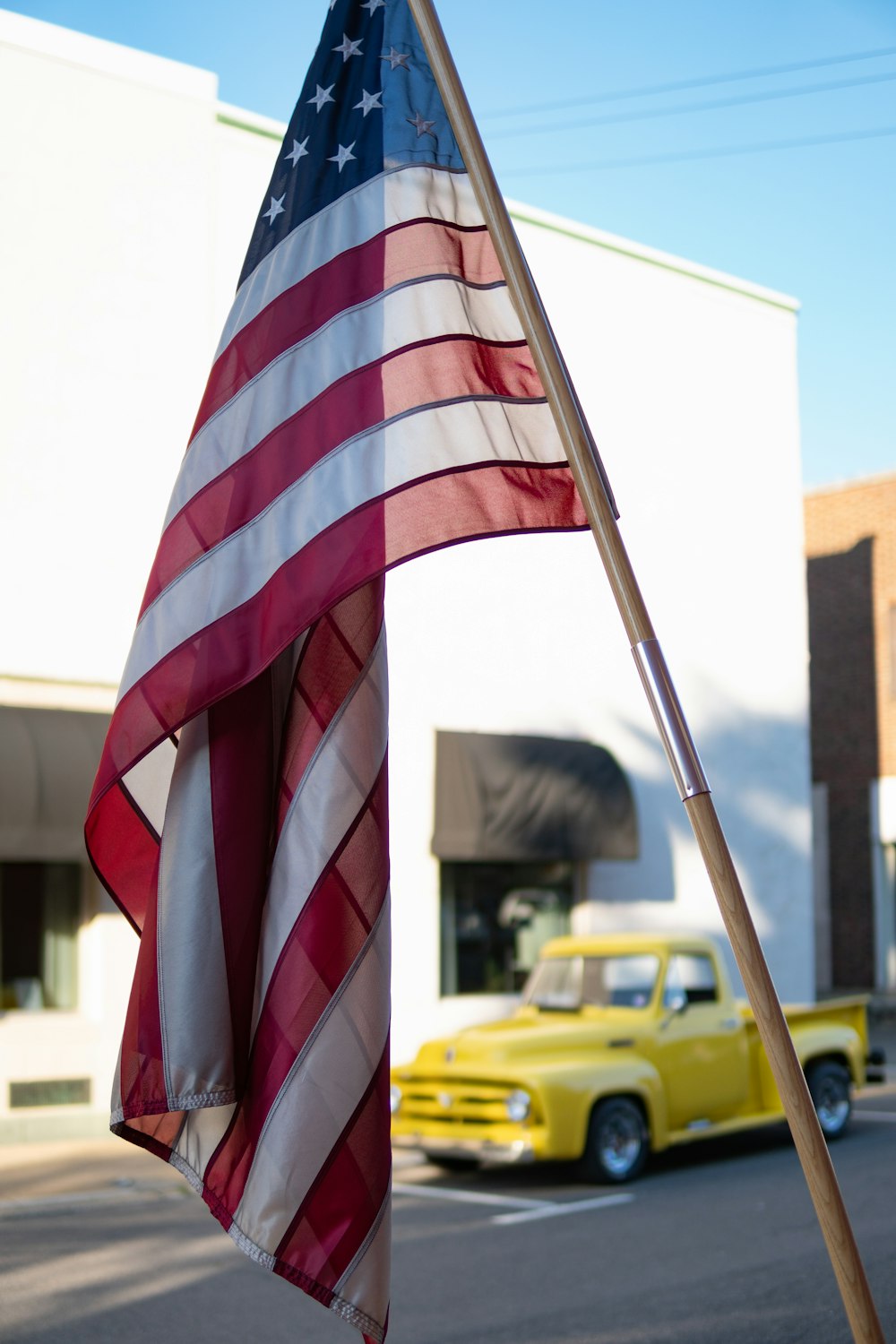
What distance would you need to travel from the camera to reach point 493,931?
16.1m

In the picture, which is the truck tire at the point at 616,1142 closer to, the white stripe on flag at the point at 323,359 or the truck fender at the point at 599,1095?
the truck fender at the point at 599,1095

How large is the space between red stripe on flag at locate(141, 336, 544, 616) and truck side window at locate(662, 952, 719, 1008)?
8.31m

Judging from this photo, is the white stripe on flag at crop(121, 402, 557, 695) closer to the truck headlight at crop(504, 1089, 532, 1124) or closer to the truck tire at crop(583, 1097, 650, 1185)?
the truck headlight at crop(504, 1089, 532, 1124)

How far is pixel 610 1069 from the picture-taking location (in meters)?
10.3

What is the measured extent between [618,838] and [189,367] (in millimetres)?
6849

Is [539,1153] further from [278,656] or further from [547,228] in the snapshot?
[547,228]

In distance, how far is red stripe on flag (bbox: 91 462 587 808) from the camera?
131 inches

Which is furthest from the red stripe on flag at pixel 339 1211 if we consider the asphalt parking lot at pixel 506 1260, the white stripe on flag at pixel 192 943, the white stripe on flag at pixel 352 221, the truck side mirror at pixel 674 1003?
the truck side mirror at pixel 674 1003

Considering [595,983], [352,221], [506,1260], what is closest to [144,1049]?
[352,221]

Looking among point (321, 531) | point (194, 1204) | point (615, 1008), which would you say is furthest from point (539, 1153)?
point (321, 531)

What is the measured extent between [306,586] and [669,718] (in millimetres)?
936

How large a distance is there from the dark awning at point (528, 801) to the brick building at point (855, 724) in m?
11.1

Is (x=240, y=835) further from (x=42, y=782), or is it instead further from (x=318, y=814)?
(x=42, y=782)

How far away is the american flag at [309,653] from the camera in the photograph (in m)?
3.31
